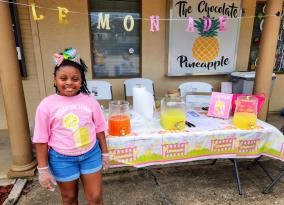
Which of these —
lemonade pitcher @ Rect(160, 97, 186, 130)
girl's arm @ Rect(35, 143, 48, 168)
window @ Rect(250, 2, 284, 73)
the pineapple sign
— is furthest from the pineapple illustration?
A: girl's arm @ Rect(35, 143, 48, 168)

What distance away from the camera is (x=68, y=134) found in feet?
5.17

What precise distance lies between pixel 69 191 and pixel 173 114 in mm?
1153

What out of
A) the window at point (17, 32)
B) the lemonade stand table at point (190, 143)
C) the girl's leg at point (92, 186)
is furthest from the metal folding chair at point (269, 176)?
the window at point (17, 32)

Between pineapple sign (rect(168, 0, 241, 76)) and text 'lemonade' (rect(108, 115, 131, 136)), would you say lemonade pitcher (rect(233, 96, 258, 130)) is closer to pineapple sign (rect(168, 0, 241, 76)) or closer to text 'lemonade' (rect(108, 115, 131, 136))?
text 'lemonade' (rect(108, 115, 131, 136))

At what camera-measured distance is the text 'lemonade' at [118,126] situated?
6.77 feet

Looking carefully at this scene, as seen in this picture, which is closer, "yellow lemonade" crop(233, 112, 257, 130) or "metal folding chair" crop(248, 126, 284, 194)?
"yellow lemonade" crop(233, 112, 257, 130)

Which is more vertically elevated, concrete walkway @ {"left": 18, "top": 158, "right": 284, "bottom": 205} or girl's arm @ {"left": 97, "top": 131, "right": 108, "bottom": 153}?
girl's arm @ {"left": 97, "top": 131, "right": 108, "bottom": 153}

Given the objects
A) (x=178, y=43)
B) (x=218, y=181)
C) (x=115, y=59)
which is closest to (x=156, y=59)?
(x=178, y=43)

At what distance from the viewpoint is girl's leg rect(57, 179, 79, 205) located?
166 cm

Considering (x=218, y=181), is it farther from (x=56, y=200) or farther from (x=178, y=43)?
(x=178, y=43)

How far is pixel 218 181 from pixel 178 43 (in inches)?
103

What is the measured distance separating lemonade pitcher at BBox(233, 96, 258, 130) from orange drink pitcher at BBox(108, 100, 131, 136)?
115 cm

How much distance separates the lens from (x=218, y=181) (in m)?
2.86

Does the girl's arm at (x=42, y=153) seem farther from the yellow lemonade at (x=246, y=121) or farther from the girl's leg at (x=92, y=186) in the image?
the yellow lemonade at (x=246, y=121)
